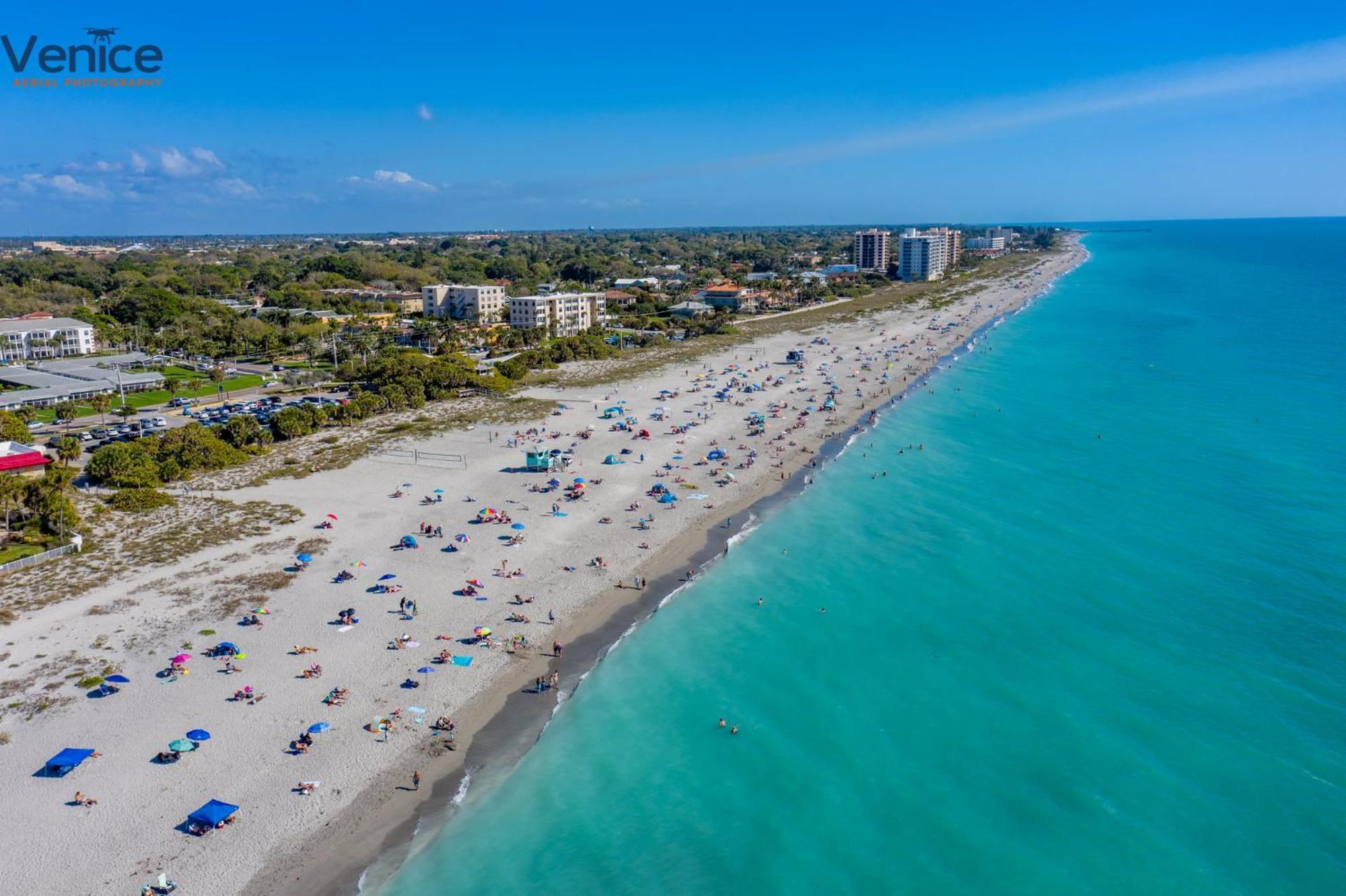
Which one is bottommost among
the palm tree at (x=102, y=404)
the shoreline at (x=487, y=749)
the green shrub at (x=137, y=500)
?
the shoreline at (x=487, y=749)

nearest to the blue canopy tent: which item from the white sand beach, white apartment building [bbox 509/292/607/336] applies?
the white sand beach

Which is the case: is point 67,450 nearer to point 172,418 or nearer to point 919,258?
point 172,418

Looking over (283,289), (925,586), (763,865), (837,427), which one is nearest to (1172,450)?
(837,427)

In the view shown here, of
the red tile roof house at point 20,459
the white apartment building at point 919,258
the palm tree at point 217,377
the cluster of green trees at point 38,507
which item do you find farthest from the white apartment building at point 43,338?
the white apartment building at point 919,258

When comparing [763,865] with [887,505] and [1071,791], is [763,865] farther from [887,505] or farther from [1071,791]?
[887,505]

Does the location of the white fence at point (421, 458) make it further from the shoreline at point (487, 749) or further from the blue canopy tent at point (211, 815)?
the blue canopy tent at point (211, 815)

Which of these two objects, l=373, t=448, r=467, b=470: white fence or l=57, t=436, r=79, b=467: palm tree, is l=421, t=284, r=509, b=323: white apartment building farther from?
l=57, t=436, r=79, b=467: palm tree
